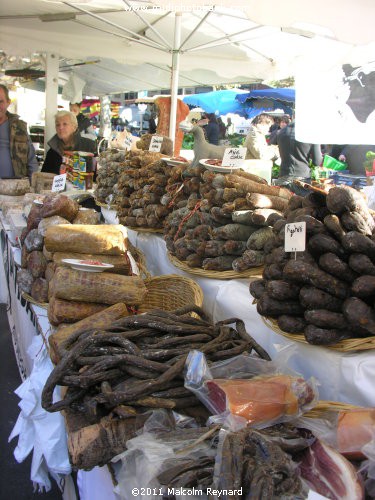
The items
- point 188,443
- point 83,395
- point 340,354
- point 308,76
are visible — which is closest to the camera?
point 188,443

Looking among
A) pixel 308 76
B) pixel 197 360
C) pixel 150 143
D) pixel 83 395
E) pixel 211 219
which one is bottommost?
pixel 83 395

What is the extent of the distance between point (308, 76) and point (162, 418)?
3403mm

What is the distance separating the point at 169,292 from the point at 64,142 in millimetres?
4073

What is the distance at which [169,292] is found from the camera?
229 cm

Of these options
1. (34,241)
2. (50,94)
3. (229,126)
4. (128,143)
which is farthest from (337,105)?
Answer: (229,126)

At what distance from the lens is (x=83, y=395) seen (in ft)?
4.22

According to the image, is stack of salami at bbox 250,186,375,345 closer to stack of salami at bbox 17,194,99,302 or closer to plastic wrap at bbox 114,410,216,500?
plastic wrap at bbox 114,410,216,500

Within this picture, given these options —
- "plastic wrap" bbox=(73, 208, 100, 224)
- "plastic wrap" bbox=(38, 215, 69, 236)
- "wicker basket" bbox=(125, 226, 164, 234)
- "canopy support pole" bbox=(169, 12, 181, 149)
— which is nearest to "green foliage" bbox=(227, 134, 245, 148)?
"canopy support pole" bbox=(169, 12, 181, 149)

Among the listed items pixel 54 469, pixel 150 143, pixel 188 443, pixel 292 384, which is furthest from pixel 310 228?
pixel 150 143

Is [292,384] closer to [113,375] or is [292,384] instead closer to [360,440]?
[360,440]

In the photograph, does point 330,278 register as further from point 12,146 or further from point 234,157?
point 12,146

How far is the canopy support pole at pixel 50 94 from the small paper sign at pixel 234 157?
491 cm

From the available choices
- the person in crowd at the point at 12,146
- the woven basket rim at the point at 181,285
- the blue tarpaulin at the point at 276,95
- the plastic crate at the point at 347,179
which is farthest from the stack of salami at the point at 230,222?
the blue tarpaulin at the point at 276,95

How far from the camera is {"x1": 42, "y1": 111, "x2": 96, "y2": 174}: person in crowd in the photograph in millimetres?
5625
